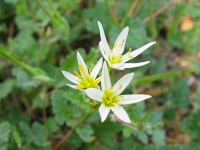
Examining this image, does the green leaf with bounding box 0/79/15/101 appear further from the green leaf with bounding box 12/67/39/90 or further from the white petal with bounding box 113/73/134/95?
the white petal with bounding box 113/73/134/95

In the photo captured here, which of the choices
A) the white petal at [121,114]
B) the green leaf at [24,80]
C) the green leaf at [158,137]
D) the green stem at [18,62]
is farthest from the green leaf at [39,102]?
the white petal at [121,114]

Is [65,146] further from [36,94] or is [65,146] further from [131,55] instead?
[131,55]

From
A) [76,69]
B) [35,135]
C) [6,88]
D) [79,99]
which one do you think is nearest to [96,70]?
[79,99]

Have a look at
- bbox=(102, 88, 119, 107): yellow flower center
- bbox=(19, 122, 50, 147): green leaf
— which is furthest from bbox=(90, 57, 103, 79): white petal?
bbox=(19, 122, 50, 147): green leaf

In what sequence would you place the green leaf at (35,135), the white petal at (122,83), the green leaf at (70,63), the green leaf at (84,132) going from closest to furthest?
the white petal at (122,83) → the green leaf at (84,132) → the green leaf at (35,135) → the green leaf at (70,63)

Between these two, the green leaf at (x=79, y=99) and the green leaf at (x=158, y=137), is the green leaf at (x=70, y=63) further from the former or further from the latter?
the green leaf at (x=158, y=137)

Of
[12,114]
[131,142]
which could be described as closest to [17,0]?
[12,114]

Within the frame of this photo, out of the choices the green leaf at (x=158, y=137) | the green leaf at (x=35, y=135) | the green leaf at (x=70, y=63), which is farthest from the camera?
the green leaf at (x=158, y=137)
